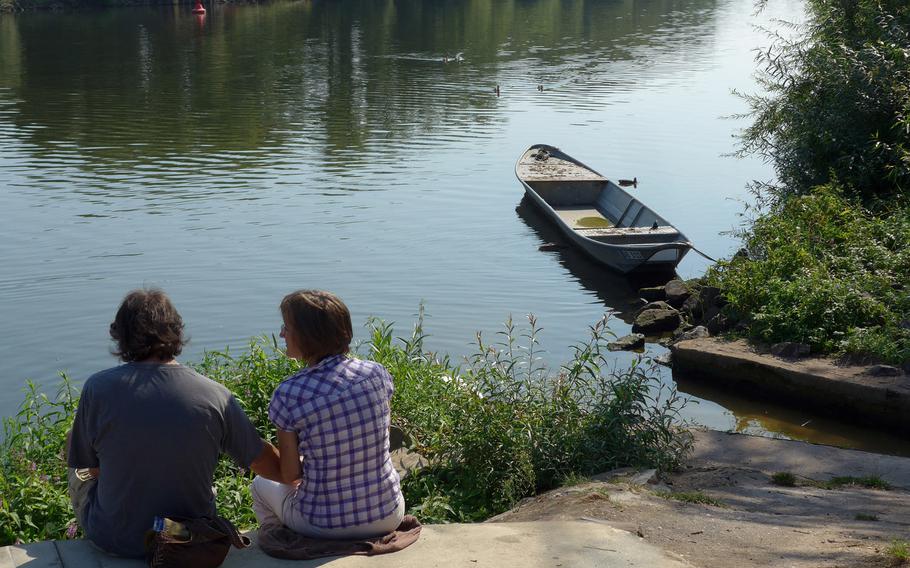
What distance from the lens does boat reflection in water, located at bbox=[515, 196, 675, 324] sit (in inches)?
609

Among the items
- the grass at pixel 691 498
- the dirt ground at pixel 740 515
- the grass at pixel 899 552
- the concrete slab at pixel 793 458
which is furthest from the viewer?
the concrete slab at pixel 793 458

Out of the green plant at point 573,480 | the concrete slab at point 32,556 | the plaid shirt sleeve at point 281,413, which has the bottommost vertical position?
the green plant at point 573,480

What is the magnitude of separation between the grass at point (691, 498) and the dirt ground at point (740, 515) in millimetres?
12

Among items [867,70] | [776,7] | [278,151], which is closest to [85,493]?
[867,70]

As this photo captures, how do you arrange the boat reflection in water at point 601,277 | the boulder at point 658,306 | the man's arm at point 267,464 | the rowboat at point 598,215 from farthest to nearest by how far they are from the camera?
the rowboat at point 598,215, the boat reflection in water at point 601,277, the boulder at point 658,306, the man's arm at point 267,464

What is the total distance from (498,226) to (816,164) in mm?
5865

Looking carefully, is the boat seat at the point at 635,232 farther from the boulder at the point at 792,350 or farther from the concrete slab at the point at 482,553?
the concrete slab at the point at 482,553

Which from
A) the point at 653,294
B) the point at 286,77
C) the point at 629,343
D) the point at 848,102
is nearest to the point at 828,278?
the point at 629,343

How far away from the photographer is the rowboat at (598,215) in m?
16.0

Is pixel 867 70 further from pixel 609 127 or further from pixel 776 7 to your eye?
pixel 776 7

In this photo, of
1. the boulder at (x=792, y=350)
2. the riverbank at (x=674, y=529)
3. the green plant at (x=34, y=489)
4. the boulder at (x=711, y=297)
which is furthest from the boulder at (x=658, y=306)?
the green plant at (x=34, y=489)

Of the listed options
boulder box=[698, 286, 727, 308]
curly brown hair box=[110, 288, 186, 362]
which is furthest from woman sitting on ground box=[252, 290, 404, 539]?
boulder box=[698, 286, 727, 308]

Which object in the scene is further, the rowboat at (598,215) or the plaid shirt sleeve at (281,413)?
the rowboat at (598,215)

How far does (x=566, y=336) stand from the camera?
13.8 metres
